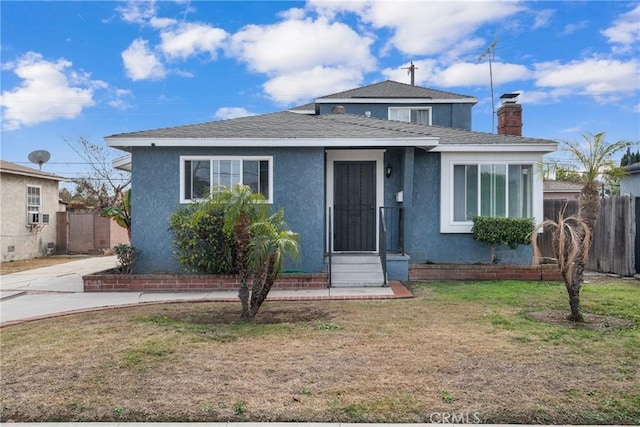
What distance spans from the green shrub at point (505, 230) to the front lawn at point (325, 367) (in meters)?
3.45

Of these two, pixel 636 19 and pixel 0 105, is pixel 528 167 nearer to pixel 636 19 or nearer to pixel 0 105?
pixel 636 19

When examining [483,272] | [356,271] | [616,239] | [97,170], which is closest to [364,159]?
[356,271]

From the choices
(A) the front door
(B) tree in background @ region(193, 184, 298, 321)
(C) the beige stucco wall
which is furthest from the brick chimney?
(C) the beige stucco wall

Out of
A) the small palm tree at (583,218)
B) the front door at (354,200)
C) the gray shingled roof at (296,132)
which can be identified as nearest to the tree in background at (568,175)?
the small palm tree at (583,218)

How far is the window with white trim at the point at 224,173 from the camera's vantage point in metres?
10.4

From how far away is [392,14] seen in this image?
12.2m

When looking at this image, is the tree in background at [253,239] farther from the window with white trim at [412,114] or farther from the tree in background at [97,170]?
the tree in background at [97,170]

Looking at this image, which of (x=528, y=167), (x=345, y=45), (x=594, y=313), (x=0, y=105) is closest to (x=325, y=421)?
(x=594, y=313)

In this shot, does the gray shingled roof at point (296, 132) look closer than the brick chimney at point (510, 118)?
Yes

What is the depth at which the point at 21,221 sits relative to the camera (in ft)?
57.9

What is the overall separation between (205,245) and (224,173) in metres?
1.74

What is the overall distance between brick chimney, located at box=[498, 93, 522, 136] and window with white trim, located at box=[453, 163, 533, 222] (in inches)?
93.3

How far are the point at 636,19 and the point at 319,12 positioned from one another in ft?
25.6
